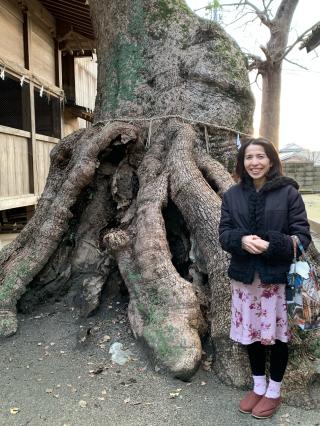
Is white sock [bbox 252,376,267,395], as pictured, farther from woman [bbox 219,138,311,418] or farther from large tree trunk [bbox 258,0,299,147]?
large tree trunk [bbox 258,0,299,147]

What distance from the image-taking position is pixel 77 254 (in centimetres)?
418

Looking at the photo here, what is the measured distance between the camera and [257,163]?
7.82ft

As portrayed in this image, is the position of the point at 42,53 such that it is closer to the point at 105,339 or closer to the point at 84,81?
the point at 84,81

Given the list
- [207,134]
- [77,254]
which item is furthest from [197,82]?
[77,254]

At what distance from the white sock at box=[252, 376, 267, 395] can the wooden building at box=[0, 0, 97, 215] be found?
6.52 meters

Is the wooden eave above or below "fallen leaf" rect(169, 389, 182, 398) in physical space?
above

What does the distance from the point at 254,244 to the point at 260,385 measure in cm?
89

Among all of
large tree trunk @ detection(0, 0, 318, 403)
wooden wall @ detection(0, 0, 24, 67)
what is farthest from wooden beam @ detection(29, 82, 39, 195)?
large tree trunk @ detection(0, 0, 318, 403)

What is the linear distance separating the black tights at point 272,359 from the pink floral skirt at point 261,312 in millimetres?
66

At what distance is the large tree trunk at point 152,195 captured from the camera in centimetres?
302

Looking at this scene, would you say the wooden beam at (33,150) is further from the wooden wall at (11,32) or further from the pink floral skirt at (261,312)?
the pink floral skirt at (261,312)

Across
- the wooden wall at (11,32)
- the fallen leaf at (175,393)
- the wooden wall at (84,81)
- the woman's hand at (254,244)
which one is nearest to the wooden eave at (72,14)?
the wooden wall at (11,32)

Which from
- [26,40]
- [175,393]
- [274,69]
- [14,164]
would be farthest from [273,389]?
[274,69]

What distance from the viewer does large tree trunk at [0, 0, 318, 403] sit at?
3020 millimetres
